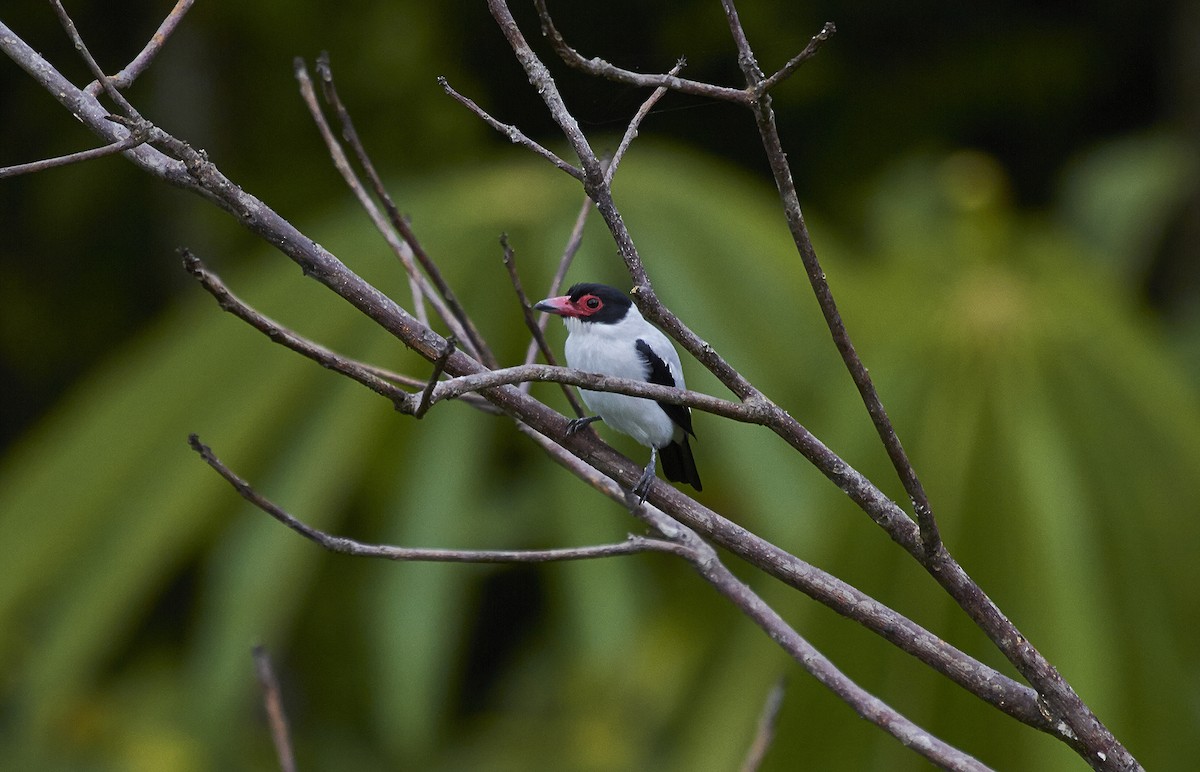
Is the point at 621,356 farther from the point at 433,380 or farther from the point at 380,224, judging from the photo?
the point at 433,380

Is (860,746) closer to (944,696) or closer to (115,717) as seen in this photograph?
(944,696)

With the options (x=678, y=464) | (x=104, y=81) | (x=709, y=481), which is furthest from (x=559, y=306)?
(x=709, y=481)

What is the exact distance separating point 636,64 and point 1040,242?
337 centimetres

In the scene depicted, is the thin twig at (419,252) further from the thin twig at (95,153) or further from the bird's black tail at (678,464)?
the bird's black tail at (678,464)

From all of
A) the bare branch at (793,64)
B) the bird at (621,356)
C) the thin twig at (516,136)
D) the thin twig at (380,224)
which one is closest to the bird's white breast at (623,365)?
the bird at (621,356)

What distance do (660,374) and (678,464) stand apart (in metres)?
0.20

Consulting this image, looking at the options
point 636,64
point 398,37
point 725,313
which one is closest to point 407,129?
point 398,37

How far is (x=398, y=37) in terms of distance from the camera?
14.7 feet

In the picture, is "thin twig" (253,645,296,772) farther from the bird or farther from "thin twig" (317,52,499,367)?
the bird

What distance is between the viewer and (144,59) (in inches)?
39.3

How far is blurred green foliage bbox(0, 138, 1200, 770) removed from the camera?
8.83ft

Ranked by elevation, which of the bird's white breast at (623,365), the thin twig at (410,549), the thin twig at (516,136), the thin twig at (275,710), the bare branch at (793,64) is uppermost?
the bird's white breast at (623,365)

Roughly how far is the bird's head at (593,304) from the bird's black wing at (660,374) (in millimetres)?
63

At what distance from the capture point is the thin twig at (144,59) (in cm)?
95
